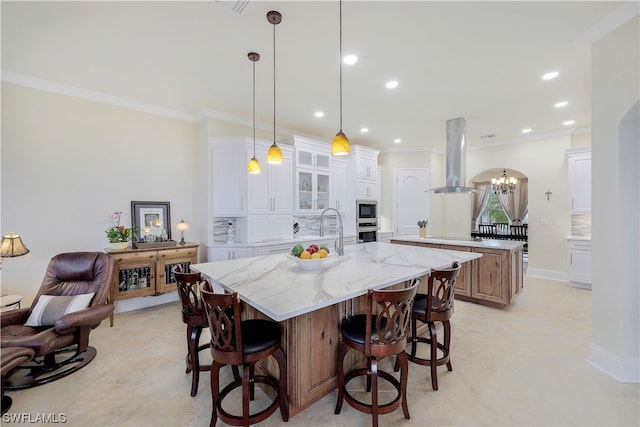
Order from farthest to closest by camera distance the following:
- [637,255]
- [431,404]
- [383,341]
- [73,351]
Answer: [73,351]
[637,255]
[431,404]
[383,341]

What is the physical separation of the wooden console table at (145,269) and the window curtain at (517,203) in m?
9.84

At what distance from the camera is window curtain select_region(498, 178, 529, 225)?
29.7 ft

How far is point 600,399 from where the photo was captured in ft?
6.70

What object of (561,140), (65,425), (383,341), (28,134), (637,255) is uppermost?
(561,140)

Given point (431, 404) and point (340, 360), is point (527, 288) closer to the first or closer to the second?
point (431, 404)

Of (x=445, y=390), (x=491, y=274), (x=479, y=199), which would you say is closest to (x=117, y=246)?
(x=445, y=390)

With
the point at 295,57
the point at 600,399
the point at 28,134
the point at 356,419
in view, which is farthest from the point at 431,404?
the point at 28,134

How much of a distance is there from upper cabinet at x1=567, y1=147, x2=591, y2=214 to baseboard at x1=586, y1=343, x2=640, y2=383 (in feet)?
12.1

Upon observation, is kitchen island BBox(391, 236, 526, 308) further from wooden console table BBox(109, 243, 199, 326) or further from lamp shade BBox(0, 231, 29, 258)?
lamp shade BBox(0, 231, 29, 258)

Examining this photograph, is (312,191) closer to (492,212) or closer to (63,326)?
(63,326)

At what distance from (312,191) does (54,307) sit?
381 cm

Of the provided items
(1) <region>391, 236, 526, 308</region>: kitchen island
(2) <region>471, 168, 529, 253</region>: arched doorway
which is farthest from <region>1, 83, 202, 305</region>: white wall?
(2) <region>471, 168, 529, 253</region>: arched doorway

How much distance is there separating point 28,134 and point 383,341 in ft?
14.9

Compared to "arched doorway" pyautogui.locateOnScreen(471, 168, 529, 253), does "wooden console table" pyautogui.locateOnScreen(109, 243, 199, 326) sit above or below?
below
